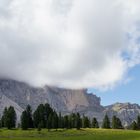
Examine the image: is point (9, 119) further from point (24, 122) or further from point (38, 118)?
point (38, 118)

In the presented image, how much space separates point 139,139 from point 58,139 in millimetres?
22794

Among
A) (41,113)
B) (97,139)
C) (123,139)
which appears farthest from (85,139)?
(41,113)

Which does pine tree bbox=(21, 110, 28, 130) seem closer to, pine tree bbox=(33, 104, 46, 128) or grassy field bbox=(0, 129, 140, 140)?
pine tree bbox=(33, 104, 46, 128)

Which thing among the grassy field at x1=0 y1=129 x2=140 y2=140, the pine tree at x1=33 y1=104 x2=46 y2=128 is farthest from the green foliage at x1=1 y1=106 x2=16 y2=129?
the grassy field at x1=0 y1=129 x2=140 y2=140

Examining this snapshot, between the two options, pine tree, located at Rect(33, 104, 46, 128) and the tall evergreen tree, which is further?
pine tree, located at Rect(33, 104, 46, 128)

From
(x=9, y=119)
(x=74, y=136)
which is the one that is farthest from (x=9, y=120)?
(x=74, y=136)

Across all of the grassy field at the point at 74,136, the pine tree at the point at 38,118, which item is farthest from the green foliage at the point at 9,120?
the grassy field at the point at 74,136

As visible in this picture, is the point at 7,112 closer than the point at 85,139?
No

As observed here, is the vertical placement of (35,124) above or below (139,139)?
above

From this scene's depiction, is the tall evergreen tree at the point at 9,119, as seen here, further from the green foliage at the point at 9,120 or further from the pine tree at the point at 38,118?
the pine tree at the point at 38,118

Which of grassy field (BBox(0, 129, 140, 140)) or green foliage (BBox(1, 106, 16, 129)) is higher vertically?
green foliage (BBox(1, 106, 16, 129))

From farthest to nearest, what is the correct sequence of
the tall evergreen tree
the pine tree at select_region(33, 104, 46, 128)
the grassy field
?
the pine tree at select_region(33, 104, 46, 128), the tall evergreen tree, the grassy field

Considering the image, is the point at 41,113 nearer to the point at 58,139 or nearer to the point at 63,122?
the point at 63,122

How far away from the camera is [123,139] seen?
107 metres
